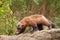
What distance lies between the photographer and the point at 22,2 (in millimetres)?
18516

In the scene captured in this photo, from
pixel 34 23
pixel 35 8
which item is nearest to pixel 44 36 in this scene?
pixel 34 23

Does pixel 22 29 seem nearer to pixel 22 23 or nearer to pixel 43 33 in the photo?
pixel 22 23

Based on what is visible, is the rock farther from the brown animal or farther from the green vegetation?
the green vegetation

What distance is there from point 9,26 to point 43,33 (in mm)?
4038

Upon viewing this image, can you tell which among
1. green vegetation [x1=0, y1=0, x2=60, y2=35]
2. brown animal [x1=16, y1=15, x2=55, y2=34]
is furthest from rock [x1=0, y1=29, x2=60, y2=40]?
green vegetation [x1=0, y1=0, x2=60, y2=35]

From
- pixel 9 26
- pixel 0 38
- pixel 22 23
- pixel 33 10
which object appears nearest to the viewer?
pixel 0 38

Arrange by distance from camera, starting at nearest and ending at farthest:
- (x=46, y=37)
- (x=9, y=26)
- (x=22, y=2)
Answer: (x=46, y=37) < (x=9, y=26) < (x=22, y=2)

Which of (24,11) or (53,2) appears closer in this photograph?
(24,11)

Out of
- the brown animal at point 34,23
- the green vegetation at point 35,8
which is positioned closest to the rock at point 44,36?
the brown animal at point 34,23

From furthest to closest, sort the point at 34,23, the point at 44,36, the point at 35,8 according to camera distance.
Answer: the point at 35,8 → the point at 34,23 → the point at 44,36

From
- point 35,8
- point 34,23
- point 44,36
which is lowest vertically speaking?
point 35,8

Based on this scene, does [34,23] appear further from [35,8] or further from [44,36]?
[35,8]

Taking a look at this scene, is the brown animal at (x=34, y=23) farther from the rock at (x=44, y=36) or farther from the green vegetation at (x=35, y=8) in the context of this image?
the green vegetation at (x=35, y=8)

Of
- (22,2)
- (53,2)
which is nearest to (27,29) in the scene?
(22,2)
